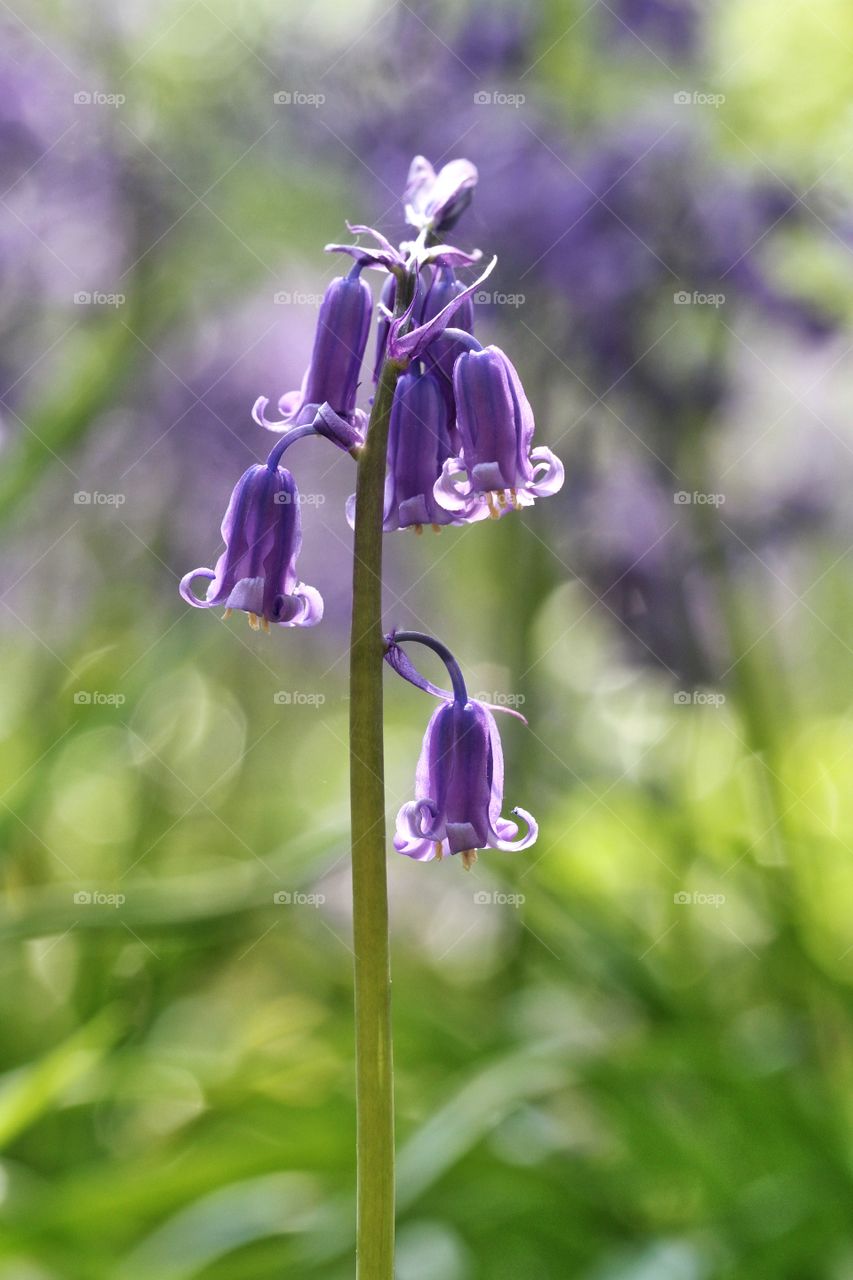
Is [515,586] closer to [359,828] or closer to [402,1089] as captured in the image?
[402,1089]

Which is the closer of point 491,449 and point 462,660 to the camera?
point 491,449

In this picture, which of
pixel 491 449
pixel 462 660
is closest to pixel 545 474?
pixel 491 449

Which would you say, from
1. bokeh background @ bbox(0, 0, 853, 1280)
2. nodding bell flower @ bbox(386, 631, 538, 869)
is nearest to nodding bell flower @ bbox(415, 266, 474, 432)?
nodding bell flower @ bbox(386, 631, 538, 869)

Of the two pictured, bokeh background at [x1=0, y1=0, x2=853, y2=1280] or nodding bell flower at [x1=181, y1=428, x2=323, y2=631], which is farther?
bokeh background at [x1=0, y1=0, x2=853, y2=1280]

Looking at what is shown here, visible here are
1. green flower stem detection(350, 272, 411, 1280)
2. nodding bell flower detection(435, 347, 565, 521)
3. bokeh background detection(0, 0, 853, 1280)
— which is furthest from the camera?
bokeh background detection(0, 0, 853, 1280)

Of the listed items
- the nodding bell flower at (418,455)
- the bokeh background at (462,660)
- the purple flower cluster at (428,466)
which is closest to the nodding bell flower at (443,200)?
the purple flower cluster at (428,466)

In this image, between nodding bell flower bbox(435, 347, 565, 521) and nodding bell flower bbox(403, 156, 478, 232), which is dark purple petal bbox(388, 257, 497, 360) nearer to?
nodding bell flower bbox(435, 347, 565, 521)

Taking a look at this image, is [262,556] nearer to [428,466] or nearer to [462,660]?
[428,466]
